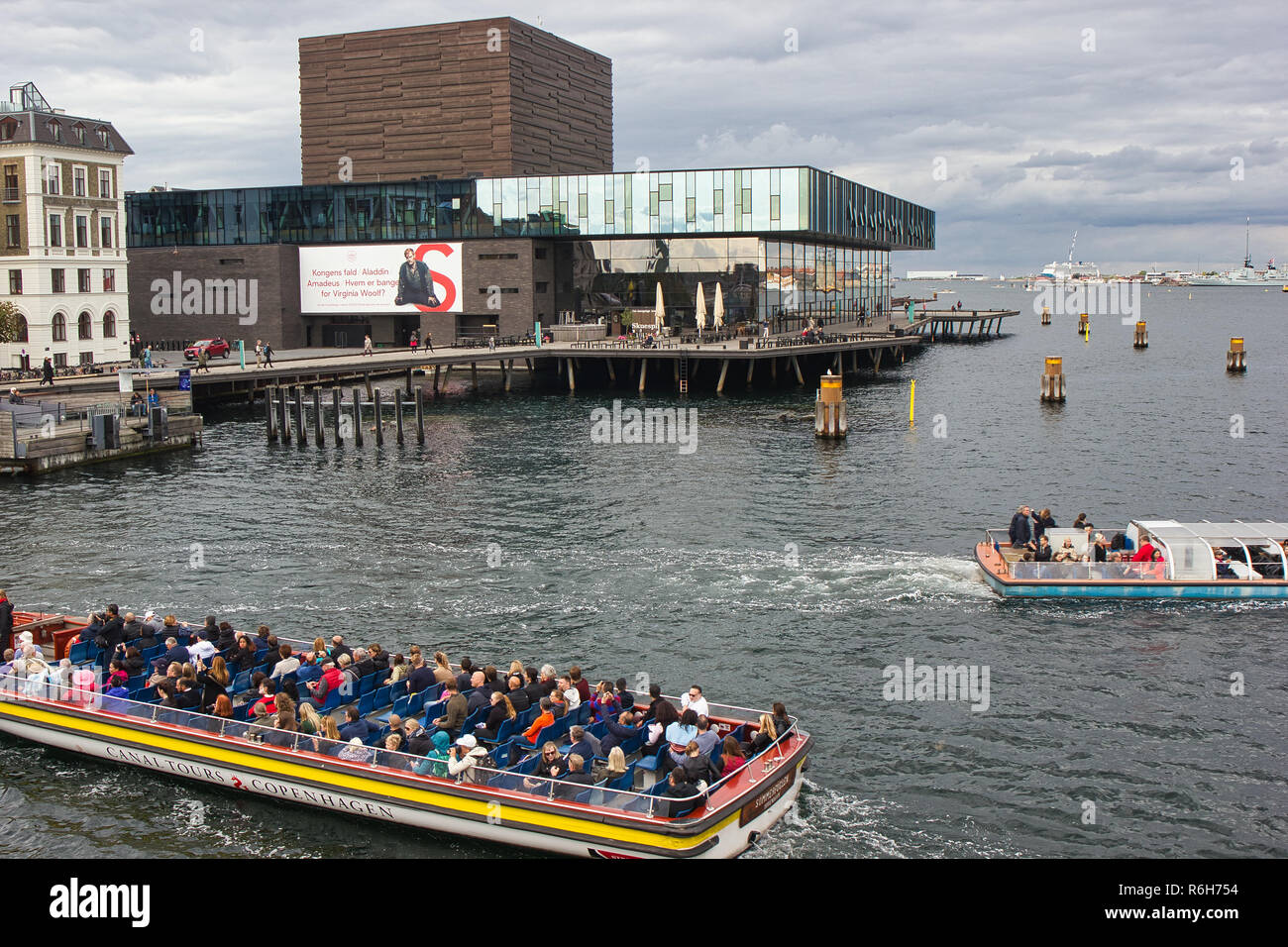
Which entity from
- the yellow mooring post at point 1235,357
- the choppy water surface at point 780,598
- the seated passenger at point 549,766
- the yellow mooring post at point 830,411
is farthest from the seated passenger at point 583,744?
the yellow mooring post at point 1235,357

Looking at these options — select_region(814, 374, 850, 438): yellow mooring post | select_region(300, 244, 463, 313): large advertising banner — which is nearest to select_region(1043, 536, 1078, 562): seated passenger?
select_region(814, 374, 850, 438): yellow mooring post

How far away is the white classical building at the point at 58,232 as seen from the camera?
75000mm

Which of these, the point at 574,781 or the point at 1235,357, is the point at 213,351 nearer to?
the point at 574,781

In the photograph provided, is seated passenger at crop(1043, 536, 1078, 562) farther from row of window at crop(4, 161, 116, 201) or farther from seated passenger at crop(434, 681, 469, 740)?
row of window at crop(4, 161, 116, 201)

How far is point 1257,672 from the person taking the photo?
26.0m

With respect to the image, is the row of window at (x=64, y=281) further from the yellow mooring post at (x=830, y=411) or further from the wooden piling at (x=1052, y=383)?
the wooden piling at (x=1052, y=383)

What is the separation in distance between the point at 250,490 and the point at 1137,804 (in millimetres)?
38236

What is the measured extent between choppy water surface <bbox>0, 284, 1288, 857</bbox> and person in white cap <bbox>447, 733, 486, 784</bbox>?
1.15 m

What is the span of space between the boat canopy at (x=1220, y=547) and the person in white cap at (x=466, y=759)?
20.0 meters

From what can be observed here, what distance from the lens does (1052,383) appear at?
79438 millimetres

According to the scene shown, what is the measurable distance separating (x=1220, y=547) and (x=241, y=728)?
24512 mm

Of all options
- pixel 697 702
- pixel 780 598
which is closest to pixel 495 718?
pixel 697 702

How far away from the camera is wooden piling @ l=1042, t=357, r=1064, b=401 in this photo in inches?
3113

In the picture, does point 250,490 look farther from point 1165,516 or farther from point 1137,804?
point 1137,804
